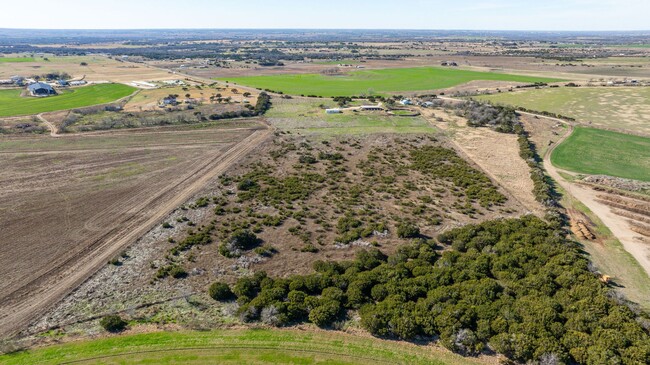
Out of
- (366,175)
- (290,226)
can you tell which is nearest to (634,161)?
(366,175)

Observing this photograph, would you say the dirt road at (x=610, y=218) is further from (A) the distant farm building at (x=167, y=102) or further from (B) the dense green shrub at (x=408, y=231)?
(A) the distant farm building at (x=167, y=102)

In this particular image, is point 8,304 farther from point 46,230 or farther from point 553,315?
point 553,315

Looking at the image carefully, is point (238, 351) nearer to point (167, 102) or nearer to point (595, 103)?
point (167, 102)

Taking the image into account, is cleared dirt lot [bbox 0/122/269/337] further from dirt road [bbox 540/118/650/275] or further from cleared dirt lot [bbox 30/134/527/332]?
dirt road [bbox 540/118/650/275]

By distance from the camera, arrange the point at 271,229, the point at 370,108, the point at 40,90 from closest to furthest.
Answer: the point at 271,229 → the point at 370,108 → the point at 40,90

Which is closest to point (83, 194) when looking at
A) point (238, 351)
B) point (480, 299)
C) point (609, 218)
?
point (238, 351)

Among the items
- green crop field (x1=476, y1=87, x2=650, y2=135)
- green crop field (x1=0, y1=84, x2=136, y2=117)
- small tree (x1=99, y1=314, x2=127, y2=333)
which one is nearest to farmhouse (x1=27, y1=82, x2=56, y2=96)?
green crop field (x1=0, y1=84, x2=136, y2=117)
